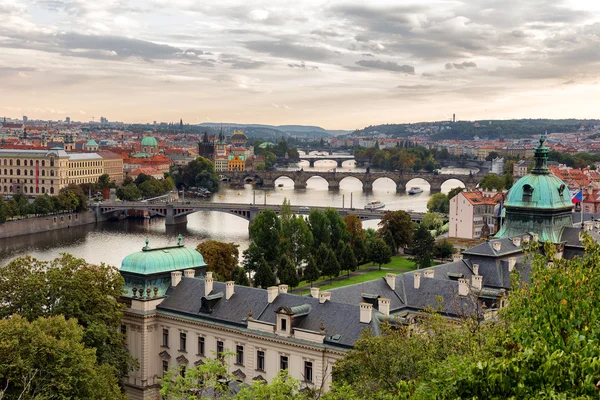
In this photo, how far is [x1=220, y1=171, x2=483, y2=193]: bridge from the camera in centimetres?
15800

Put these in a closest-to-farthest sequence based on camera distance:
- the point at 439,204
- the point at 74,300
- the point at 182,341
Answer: the point at 74,300, the point at 182,341, the point at 439,204

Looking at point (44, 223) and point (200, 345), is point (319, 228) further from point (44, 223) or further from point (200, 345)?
point (44, 223)

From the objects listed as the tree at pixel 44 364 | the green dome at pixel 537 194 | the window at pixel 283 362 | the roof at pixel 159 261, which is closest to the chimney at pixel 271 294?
the window at pixel 283 362

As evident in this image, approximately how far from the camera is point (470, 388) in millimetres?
13086

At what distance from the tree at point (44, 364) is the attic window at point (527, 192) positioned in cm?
2921

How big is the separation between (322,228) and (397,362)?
47235 mm

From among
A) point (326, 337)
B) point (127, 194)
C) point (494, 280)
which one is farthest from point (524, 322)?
point (127, 194)

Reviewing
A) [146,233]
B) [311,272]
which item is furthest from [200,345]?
[146,233]

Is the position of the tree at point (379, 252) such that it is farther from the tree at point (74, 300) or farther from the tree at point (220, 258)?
the tree at point (74, 300)

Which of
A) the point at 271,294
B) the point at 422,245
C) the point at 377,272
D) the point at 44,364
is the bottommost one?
the point at 377,272

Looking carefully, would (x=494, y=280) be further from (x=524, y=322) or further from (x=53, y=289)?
(x=524, y=322)

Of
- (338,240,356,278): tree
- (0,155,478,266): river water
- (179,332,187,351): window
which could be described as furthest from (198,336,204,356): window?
(0,155,478,266): river water

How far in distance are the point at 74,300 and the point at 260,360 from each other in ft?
26.1

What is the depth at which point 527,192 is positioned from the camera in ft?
159
